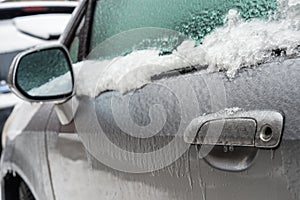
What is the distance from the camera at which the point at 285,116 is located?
1.21m

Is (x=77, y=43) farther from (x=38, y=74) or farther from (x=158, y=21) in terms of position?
(x=158, y=21)

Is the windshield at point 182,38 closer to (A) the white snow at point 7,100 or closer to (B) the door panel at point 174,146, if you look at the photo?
(B) the door panel at point 174,146

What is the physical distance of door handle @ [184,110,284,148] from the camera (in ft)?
4.05

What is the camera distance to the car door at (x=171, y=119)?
125cm

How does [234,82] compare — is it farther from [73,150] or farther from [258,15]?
[73,150]

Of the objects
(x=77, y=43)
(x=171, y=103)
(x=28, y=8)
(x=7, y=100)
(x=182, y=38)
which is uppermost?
(x=182, y=38)

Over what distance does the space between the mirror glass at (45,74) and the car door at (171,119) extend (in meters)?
0.08

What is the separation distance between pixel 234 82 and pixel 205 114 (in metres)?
0.11

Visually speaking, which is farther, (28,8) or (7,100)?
(28,8)

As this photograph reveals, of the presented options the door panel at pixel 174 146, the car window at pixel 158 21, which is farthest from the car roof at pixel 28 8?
the door panel at pixel 174 146

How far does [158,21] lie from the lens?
1894 mm

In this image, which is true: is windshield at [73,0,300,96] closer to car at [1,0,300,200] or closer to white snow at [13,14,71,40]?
car at [1,0,300,200]

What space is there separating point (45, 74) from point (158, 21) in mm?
1057

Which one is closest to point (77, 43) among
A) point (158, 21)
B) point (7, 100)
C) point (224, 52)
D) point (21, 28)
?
point (158, 21)
